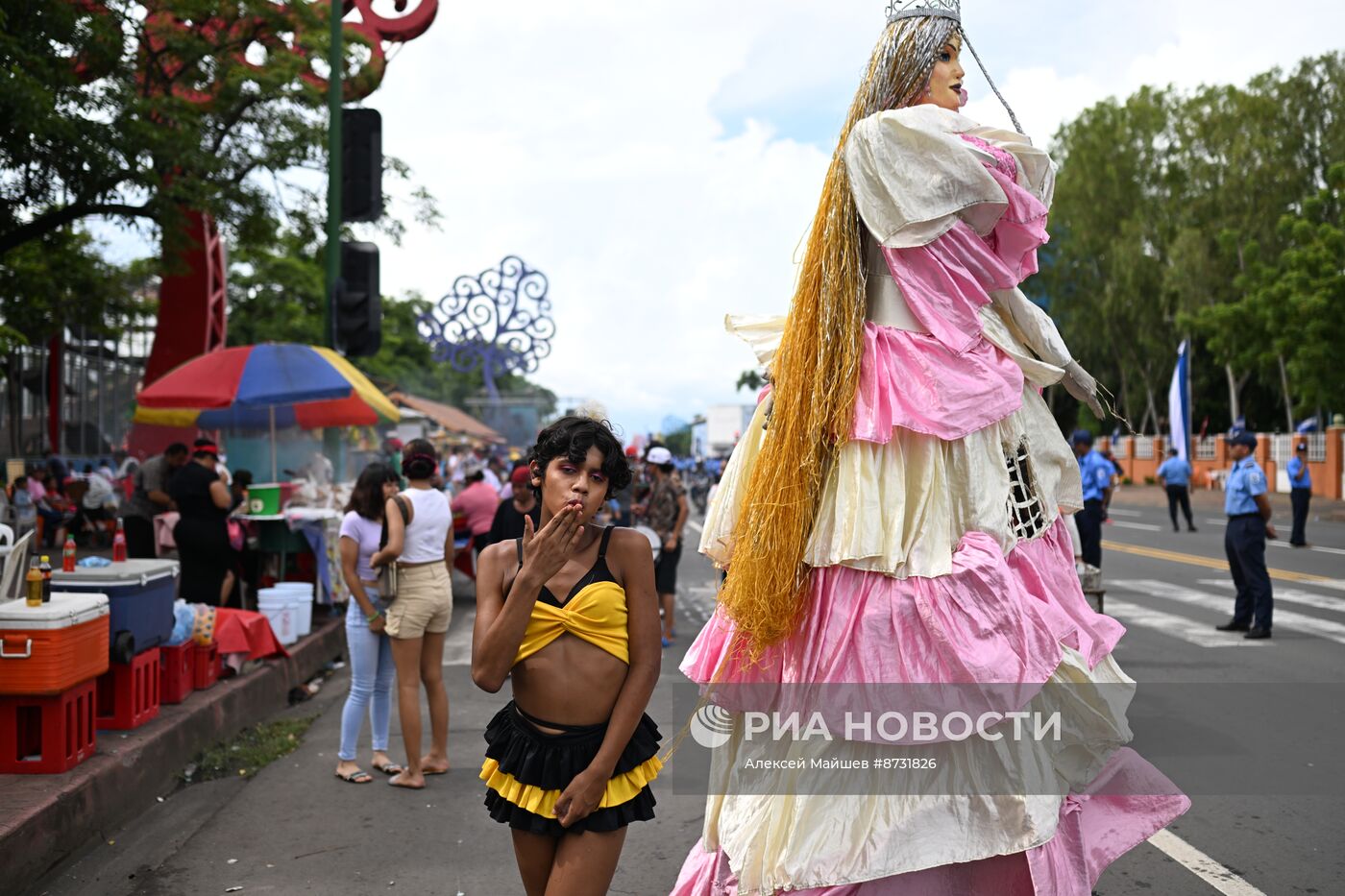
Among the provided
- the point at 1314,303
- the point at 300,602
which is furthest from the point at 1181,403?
the point at 300,602

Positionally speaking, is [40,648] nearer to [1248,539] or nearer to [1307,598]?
[1248,539]

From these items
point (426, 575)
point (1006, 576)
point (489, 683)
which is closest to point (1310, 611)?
point (426, 575)

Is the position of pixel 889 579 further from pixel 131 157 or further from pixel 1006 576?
pixel 131 157

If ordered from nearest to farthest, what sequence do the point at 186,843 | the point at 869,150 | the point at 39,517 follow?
the point at 869,150
the point at 186,843
the point at 39,517

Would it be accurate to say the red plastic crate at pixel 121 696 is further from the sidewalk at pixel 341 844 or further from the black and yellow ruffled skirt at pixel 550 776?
the black and yellow ruffled skirt at pixel 550 776

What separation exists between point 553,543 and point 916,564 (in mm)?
851

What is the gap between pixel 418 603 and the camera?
5766 mm

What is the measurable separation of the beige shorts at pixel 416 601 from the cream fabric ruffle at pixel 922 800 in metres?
3.17

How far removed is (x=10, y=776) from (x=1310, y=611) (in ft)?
33.5

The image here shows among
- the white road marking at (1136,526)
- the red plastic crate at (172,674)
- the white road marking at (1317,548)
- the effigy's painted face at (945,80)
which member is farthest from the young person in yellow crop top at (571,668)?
the white road marking at (1136,526)

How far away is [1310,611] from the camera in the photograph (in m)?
10.5

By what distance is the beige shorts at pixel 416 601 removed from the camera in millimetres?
5734

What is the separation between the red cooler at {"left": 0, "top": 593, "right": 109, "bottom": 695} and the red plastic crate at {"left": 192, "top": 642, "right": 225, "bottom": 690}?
1.61 meters

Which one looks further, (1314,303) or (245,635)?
(1314,303)
